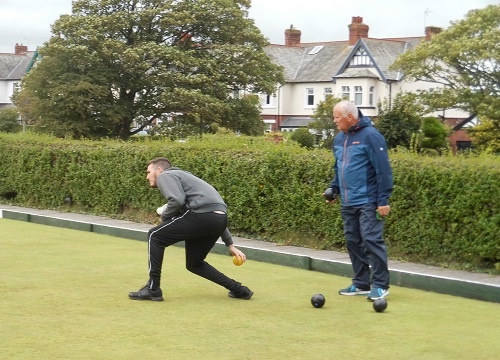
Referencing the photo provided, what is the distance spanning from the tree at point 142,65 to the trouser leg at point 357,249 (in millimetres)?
30159

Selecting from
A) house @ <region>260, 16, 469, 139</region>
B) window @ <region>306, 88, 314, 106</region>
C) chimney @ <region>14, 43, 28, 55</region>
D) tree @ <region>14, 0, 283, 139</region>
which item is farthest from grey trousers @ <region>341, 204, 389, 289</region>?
chimney @ <region>14, 43, 28, 55</region>

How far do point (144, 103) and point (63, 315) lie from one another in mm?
34564

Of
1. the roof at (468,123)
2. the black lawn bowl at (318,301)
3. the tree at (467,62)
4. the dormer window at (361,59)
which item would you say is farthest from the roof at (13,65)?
the black lawn bowl at (318,301)

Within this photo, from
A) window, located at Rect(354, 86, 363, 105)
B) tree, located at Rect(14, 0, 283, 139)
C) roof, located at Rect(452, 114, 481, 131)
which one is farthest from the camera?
window, located at Rect(354, 86, 363, 105)

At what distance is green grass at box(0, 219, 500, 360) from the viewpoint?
17.6 ft

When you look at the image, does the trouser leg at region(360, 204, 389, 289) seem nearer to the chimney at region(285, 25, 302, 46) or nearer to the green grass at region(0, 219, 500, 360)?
the green grass at region(0, 219, 500, 360)

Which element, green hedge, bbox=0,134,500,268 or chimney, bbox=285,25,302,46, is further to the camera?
chimney, bbox=285,25,302,46

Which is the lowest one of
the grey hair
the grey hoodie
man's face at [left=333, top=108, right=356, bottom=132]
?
the grey hoodie

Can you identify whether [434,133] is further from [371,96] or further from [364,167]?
[364,167]

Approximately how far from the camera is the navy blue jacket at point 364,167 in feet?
23.2

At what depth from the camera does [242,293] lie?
7.16 m

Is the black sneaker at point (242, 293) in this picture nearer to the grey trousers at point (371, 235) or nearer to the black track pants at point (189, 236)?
the black track pants at point (189, 236)

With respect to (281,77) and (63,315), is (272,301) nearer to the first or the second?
(63,315)

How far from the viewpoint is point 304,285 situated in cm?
805
